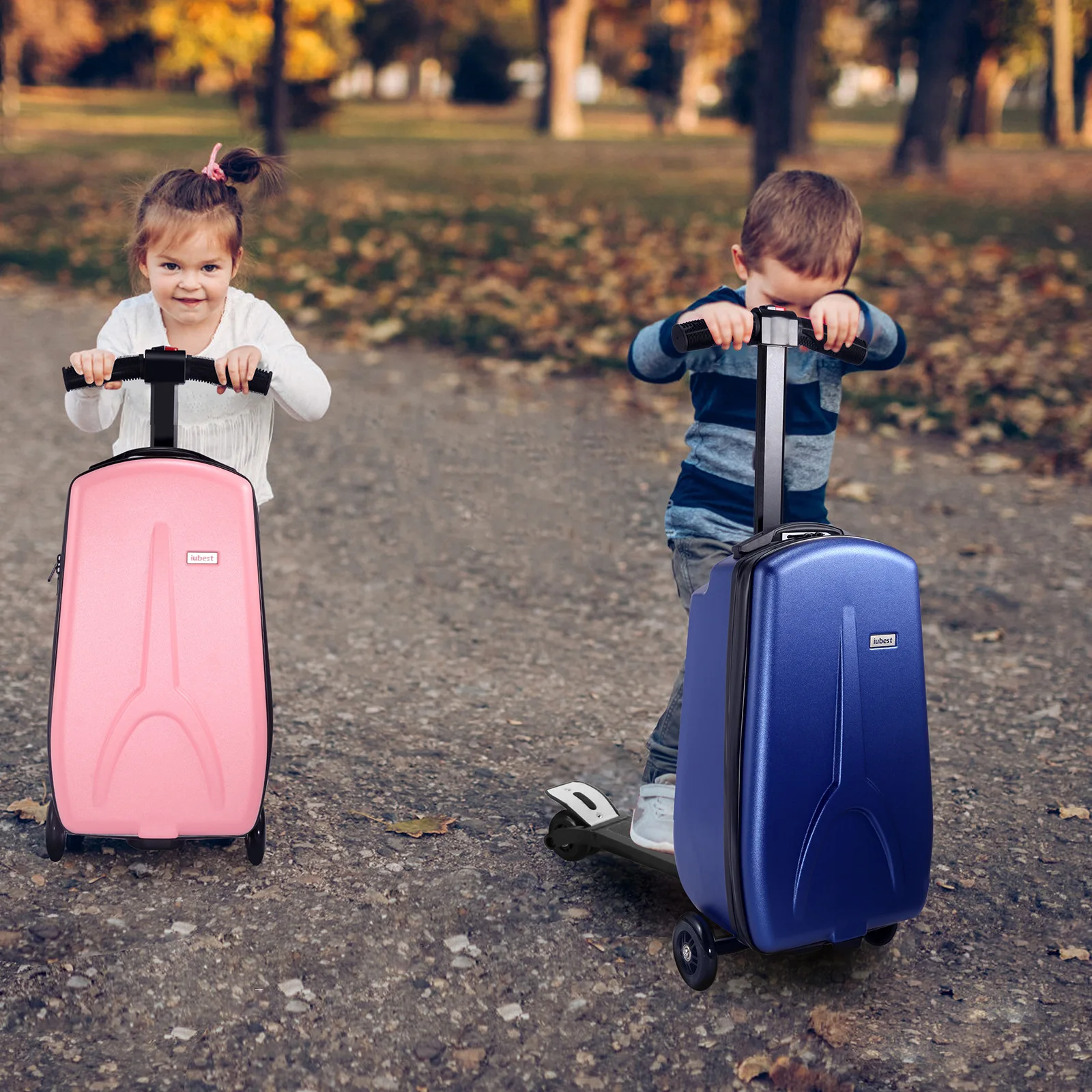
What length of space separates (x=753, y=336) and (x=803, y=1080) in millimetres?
1357

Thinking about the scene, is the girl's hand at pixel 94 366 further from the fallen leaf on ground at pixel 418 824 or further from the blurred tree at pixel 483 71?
the blurred tree at pixel 483 71

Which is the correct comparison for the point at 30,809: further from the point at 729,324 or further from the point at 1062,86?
the point at 1062,86

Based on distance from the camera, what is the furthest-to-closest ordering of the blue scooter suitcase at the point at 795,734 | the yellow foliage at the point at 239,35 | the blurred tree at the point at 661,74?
the blurred tree at the point at 661,74 < the yellow foliage at the point at 239,35 < the blue scooter suitcase at the point at 795,734

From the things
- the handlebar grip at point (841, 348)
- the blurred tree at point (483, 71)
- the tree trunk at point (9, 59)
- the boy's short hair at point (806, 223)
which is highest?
the blurred tree at point (483, 71)

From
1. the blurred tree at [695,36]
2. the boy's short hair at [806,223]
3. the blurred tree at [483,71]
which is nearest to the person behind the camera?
the boy's short hair at [806,223]

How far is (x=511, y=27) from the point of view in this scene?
54062 millimetres

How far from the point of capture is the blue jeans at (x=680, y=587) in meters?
2.97

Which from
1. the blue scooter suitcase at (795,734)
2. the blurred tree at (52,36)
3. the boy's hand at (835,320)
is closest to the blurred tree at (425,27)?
the blurred tree at (52,36)

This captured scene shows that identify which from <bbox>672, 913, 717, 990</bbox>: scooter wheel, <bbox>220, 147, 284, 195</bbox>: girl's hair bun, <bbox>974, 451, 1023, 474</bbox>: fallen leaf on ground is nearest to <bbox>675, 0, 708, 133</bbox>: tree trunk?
<bbox>974, 451, 1023, 474</bbox>: fallen leaf on ground

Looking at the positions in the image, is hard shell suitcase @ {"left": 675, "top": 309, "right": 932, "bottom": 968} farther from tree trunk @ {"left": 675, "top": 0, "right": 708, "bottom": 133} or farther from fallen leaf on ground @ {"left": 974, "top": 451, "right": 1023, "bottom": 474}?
tree trunk @ {"left": 675, "top": 0, "right": 708, "bottom": 133}

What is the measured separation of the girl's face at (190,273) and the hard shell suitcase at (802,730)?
3.87 ft

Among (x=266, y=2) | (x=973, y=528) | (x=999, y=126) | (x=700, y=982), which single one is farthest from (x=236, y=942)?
(x=999, y=126)

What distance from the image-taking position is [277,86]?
17547 millimetres

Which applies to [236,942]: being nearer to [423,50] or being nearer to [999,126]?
[999,126]
